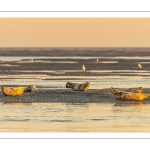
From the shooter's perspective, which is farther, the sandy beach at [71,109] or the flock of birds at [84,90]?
the flock of birds at [84,90]

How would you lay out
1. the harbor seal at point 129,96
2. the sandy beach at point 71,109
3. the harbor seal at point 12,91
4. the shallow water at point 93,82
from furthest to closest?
1. the shallow water at point 93,82
2. the harbor seal at point 12,91
3. the harbor seal at point 129,96
4. the sandy beach at point 71,109

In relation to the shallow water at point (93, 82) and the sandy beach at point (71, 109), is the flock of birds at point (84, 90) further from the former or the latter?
the shallow water at point (93, 82)

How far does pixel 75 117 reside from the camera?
15.8 meters

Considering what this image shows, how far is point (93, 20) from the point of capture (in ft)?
54.8

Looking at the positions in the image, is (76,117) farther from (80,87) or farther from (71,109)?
(80,87)

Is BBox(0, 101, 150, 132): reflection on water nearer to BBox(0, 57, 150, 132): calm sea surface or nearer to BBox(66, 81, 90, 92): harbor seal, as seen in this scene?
BBox(0, 57, 150, 132): calm sea surface

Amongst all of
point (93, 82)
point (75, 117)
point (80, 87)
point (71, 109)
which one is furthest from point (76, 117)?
point (93, 82)

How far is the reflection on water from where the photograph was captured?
1445 cm

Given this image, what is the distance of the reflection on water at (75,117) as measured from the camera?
1445 cm

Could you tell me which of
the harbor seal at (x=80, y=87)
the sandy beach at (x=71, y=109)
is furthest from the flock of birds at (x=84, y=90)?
the sandy beach at (x=71, y=109)

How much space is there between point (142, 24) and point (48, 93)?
360cm

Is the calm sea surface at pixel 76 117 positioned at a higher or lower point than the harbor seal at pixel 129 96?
lower
